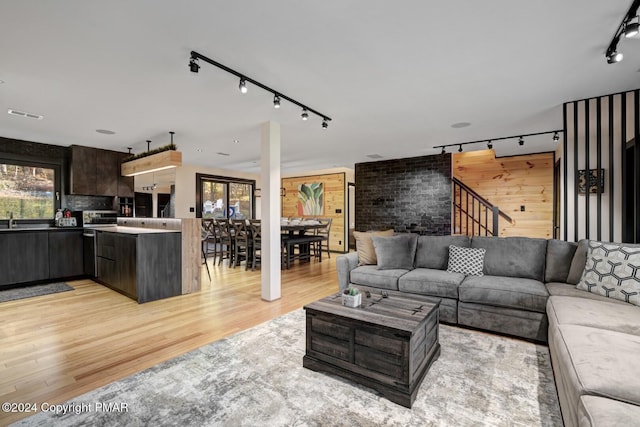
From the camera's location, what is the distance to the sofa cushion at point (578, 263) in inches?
117

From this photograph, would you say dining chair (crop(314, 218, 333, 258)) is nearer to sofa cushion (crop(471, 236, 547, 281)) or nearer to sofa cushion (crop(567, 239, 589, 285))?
sofa cushion (crop(471, 236, 547, 281))

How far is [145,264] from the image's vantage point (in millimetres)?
4020

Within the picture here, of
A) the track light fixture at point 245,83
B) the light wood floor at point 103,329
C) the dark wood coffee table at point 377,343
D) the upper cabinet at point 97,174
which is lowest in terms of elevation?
the light wood floor at point 103,329

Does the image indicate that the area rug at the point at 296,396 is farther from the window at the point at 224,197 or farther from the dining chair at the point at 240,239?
the window at the point at 224,197

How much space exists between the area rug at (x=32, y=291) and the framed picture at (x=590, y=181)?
7196 millimetres

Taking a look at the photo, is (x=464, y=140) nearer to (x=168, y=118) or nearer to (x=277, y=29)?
(x=277, y=29)

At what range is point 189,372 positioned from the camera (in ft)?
7.38

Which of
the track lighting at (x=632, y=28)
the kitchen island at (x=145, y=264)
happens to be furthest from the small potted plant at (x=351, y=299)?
the kitchen island at (x=145, y=264)

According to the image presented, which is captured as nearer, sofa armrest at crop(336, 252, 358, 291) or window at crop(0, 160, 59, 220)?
sofa armrest at crop(336, 252, 358, 291)

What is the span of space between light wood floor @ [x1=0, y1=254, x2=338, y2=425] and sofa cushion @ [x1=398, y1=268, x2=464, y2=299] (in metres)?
1.42

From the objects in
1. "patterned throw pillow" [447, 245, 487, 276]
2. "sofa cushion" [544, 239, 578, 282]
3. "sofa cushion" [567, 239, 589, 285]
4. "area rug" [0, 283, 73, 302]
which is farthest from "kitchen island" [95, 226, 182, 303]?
"sofa cushion" [567, 239, 589, 285]

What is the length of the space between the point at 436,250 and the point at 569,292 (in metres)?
1.40

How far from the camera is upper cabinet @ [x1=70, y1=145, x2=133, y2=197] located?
18.2ft

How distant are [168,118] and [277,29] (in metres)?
2.63
